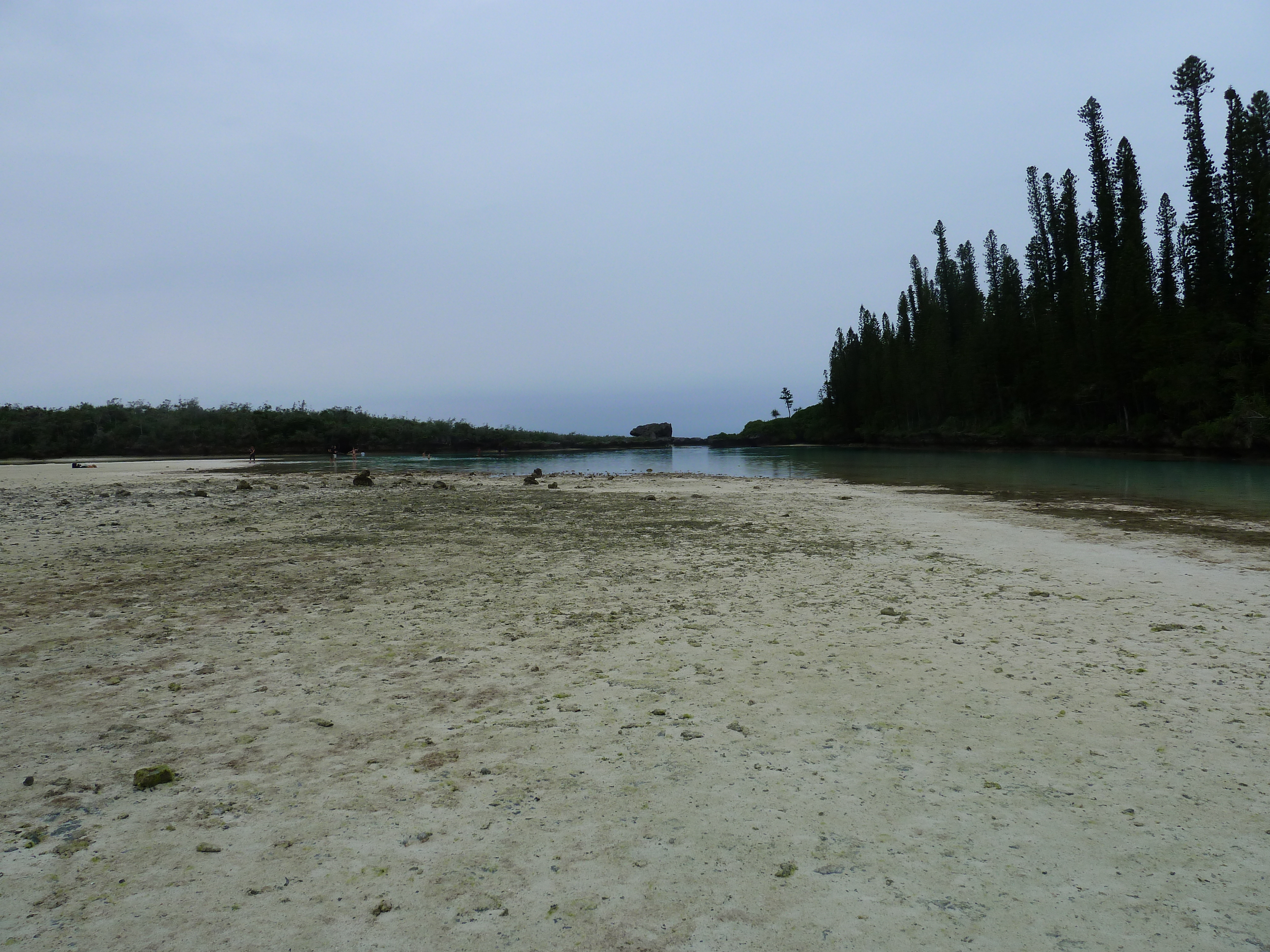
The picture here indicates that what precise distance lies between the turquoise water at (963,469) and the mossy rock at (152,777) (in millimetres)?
18760

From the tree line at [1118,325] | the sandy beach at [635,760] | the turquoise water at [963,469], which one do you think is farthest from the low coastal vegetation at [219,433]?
the sandy beach at [635,760]

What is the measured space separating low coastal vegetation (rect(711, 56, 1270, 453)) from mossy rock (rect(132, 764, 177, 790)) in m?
48.6

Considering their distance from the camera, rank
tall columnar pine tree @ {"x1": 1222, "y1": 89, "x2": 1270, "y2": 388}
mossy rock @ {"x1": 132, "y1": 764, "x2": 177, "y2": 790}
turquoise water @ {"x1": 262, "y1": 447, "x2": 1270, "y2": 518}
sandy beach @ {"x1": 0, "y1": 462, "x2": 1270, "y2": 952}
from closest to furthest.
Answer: sandy beach @ {"x1": 0, "y1": 462, "x2": 1270, "y2": 952}
mossy rock @ {"x1": 132, "y1": 764, "x2": 177, "y2": 790}
turquoise water @ {"x1": 262, "y1": 447, "x2": 1270, "y2": 518}
tall columnar pine tree @ {"x1": 1222, "y1": 89, "x2": 1270, "y2": 388}

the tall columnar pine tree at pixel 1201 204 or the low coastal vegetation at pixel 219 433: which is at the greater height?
the tall columnar pine tree at pixel 1201 204

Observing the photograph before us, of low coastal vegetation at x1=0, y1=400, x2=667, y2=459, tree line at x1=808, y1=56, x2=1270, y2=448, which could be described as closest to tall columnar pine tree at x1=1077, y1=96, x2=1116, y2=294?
tree line at x1=808, y1=56, x2=1270, y2=448

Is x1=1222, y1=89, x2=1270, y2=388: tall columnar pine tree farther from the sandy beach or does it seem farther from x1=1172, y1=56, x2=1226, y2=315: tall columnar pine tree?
the sandy beach

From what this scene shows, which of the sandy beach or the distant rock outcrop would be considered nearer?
the sandy beach

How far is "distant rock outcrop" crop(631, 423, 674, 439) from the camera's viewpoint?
137375 mm

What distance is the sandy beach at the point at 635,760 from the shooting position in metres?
2.44

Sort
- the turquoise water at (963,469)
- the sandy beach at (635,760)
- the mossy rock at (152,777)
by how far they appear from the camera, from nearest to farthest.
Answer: the sandy beach at (635,760)
the mossy rock at (152,777)
the turquoise water at (963,469)

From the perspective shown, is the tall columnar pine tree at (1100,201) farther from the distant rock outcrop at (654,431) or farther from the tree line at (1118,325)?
the distant rock outcrop at (654,431)

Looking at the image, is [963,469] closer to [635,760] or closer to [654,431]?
[635,760]

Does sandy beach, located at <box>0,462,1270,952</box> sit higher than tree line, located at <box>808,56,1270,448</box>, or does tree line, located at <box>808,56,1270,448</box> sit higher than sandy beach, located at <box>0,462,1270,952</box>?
tree line, located at <box>808,56,1270,448</box>

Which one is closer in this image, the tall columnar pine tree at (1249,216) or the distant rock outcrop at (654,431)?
the tall columnar pine tree at (1249,216)
